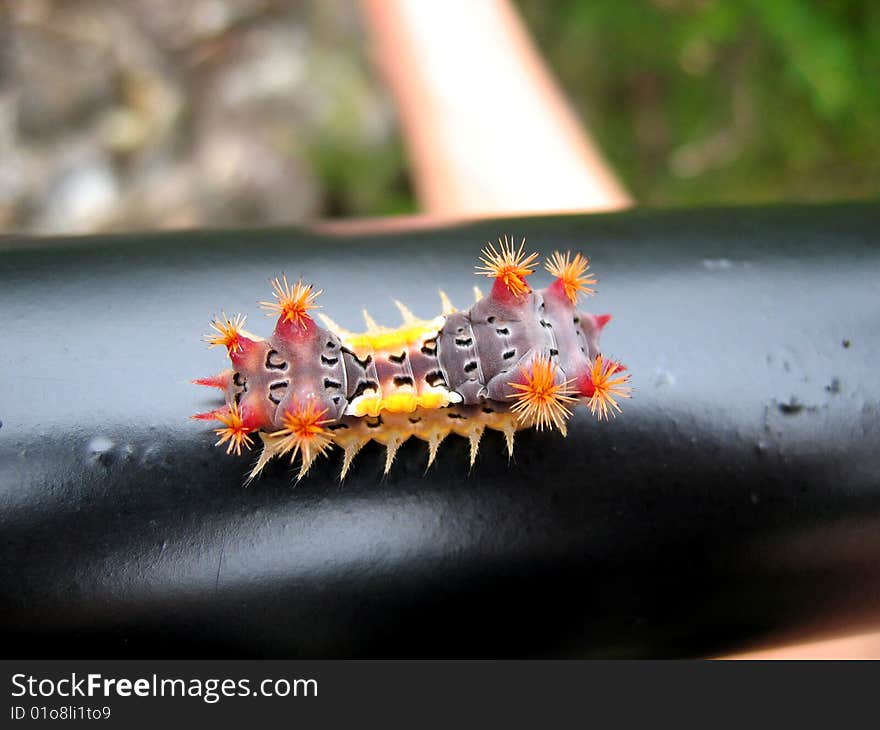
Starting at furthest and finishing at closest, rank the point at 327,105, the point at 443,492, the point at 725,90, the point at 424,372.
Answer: the point at 327,105 < the point at 725,90 < the point at 424,372 < the point at 443,492

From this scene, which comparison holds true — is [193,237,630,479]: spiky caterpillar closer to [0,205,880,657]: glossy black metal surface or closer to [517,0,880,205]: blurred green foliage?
[0,205,880,657]: glossy black metal surface

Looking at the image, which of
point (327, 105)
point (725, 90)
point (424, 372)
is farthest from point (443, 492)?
point (725, 90)

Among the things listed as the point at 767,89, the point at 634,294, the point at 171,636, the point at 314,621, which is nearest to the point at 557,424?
the point at 634,294

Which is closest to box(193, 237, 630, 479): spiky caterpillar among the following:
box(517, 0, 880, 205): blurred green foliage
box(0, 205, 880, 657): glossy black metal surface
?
box(0, 205, 880, 657): glossy black metal surface

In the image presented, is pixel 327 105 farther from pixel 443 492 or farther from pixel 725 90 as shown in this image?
pixel 443 492

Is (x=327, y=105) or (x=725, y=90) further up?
(x=327, y=105)

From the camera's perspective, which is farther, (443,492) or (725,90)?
(725,90)
